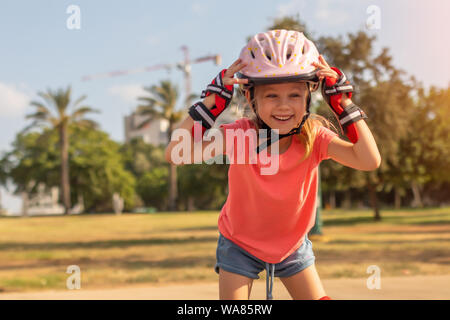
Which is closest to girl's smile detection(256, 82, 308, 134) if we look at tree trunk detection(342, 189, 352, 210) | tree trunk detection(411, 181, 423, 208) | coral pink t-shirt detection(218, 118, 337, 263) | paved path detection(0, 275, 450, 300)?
coral pink t-shirt detection(218, 118, 337, 263)

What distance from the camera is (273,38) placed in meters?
3.25

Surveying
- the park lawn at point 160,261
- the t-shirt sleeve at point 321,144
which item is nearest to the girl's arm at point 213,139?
the t-shirt sleeve at point 321,144

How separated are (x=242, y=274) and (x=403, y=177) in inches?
1136

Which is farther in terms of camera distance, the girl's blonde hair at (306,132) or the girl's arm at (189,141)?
the girl's blonde hair at (306,132)

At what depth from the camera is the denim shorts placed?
133 inches

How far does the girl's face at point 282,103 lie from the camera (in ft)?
10.4

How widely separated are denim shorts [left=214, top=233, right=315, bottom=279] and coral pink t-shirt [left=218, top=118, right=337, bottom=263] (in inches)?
1.6

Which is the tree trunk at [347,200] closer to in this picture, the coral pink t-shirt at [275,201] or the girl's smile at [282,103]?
the coral pink t-shirt at [275,201]

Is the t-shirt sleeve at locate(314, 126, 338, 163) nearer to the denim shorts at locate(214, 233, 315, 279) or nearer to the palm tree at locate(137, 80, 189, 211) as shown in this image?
the denim shorts at locate(214, 233, 315, 279)

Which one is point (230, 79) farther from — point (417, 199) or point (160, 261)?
point (417, 199)

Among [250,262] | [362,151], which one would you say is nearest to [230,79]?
[362,151]

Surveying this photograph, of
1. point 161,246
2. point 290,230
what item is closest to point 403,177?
point 161,246

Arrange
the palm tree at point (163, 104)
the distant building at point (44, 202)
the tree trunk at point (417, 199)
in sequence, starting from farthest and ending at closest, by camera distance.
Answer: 1. the distant building at point (44, 202)
2. the tree trunk at point (417, 199)
3. the palm tree at point (163, 104)

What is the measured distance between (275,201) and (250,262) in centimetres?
43
